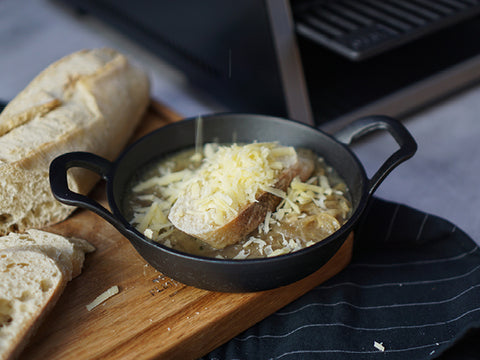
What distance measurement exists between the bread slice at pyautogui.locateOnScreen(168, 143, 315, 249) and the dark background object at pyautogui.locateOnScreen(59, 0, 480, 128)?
1.47ft

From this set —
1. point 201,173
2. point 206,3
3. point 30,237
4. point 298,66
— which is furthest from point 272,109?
point 30,237

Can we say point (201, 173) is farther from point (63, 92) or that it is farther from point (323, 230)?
point (63, 92)

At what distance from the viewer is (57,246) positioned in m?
1.31

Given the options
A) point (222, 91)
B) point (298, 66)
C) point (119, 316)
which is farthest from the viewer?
point (222, 91)

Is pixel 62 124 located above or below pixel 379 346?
above

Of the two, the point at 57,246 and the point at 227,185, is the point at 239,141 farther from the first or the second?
the point at 57,246

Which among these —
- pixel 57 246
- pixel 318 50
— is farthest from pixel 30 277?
pixel 318 50

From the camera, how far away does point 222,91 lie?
1.97 meters

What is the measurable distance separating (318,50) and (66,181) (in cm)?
98

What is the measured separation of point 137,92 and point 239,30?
0.41 metres

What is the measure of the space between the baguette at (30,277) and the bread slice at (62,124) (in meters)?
0.10

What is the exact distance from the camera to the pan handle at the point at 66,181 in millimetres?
1167

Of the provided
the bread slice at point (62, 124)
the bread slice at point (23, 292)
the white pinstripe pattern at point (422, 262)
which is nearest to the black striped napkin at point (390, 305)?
the white pinstripe pattern at point (422, 262)

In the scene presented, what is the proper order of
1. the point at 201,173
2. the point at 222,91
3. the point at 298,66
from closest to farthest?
the point at 201,173
the point at 298,66
the point at 222,91
